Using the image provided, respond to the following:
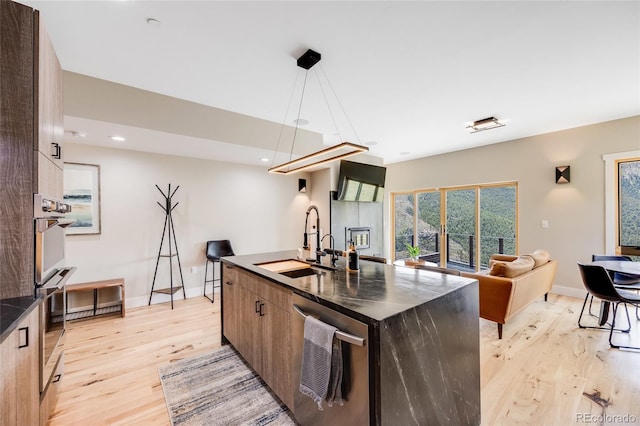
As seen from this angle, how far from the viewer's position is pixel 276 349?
185 cm

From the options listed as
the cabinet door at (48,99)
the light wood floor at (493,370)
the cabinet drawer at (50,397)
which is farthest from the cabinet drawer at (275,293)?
the cabinet door at (48,99)

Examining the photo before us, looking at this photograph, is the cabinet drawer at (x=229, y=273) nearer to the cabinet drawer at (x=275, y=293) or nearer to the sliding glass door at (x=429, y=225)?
the cabinet drawer at (x=275, y=293)

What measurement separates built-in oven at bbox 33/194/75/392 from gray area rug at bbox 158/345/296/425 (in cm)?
79

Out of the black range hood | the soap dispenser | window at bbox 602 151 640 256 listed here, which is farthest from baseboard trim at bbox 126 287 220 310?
window at bbox 602 151 640 256

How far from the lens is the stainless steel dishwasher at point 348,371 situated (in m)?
1.18

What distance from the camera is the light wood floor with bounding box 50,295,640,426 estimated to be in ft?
6.10

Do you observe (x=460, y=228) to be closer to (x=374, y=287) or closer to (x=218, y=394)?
(x=374, y=287)

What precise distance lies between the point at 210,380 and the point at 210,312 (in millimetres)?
1715

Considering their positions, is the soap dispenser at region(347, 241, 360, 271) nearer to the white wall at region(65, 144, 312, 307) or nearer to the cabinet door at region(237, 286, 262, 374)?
the cabinet door at region(237, 286, 262, 374)

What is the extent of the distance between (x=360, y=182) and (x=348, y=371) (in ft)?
16.0

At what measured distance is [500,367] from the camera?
94.3 inches

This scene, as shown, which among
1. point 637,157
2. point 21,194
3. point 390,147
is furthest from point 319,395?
point 637,157

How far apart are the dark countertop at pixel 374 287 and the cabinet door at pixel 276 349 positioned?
0.24 m

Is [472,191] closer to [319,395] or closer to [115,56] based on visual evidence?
A: [319,395]
